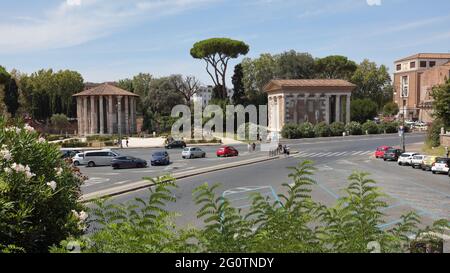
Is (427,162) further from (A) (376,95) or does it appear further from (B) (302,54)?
(A) (376,95)

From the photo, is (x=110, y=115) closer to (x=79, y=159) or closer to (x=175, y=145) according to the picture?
(x=175, y=145)

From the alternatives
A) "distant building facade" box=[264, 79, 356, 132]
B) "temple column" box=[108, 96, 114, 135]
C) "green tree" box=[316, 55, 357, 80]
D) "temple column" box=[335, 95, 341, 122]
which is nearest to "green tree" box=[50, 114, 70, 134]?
"temple column" box=[108, 96, 114, 135]

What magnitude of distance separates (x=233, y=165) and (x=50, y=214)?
33.9 m

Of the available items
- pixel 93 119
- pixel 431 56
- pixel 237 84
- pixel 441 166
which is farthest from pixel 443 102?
pixel 431 56

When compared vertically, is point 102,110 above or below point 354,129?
above

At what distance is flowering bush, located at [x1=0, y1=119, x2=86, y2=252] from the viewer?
6891 mm

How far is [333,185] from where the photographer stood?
96.2 feet

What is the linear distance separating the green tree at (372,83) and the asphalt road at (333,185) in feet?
267

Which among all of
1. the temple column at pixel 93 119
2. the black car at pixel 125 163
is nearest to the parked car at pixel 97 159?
the black car at pixel 125 163

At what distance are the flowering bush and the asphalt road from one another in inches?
317

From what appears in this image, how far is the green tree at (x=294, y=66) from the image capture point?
382 feet

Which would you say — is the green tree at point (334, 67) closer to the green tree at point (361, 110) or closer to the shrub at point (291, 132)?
the green tree at point (361, 110)

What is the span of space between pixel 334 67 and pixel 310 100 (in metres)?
34.4

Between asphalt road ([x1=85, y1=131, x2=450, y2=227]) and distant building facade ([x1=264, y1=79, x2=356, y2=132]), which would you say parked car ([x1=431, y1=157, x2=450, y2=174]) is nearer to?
asphalt road ([x1=85, y1=131, x2=450, y2=227])
